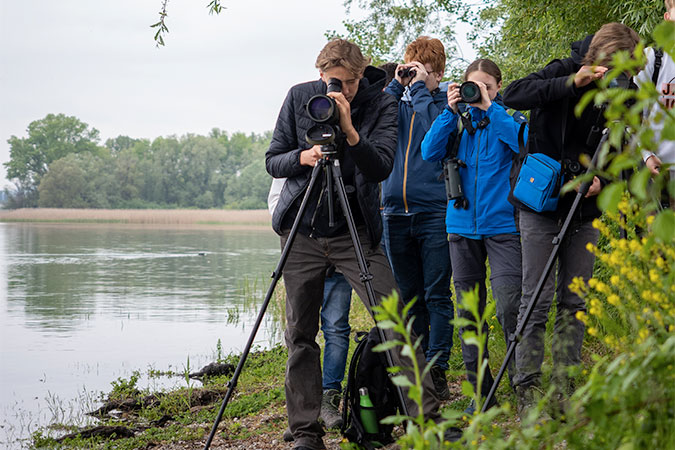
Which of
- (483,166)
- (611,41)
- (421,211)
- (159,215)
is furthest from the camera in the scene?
(159,215)

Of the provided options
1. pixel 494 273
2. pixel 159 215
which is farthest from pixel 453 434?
pixel 159 215

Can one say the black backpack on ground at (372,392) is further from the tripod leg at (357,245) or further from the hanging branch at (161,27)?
the hanging branch at (161,27)

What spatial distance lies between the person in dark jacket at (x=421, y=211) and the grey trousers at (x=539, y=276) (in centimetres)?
80

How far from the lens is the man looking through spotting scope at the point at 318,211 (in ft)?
9.68

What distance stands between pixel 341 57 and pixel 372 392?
133cm

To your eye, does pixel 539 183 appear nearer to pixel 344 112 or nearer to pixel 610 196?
pixel 344 112

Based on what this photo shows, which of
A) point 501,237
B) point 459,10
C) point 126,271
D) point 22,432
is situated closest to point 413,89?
point 501,237

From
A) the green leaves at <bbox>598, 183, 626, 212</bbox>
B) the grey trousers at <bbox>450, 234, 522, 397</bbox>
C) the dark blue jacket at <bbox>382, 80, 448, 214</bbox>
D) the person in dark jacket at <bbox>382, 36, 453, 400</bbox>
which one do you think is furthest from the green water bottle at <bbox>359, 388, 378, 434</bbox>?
the green leaves at <bbox>598, 183, 626, 212</bbox>

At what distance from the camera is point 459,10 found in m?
13.3

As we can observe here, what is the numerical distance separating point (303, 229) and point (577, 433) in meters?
1.86

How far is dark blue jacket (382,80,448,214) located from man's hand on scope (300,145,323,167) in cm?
101

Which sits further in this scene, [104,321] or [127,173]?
[127,173]

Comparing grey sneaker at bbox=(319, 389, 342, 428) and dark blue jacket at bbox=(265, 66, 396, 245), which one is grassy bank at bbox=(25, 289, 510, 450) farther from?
dark blue jacket at bbox=(265, 66, 396, 245)

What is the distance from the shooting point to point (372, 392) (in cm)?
298
